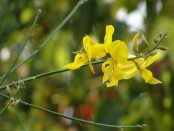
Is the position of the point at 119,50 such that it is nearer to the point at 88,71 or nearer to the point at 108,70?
the point at 108,70

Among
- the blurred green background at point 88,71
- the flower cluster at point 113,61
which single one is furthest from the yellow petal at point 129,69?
the blurred green background at point 88,71

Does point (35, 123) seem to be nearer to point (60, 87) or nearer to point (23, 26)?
point (60, 87)

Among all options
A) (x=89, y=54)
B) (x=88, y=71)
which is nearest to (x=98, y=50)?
(x=89, y=54)

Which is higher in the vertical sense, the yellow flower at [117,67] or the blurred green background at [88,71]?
the blurred green background at [88,71]

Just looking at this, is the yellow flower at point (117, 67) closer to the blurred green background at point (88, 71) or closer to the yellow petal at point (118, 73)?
the yellow petal at point (118, 73)

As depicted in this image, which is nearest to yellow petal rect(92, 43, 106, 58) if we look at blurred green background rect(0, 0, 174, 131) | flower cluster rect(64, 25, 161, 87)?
flower cluster rect(64, 25, 161, 87)

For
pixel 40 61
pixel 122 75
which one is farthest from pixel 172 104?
pixel 122 75

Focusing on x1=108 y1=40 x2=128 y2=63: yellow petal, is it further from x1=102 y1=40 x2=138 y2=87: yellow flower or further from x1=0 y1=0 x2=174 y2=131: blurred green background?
x1=0 y1=0 x2=174 y2=131: blurred green background
